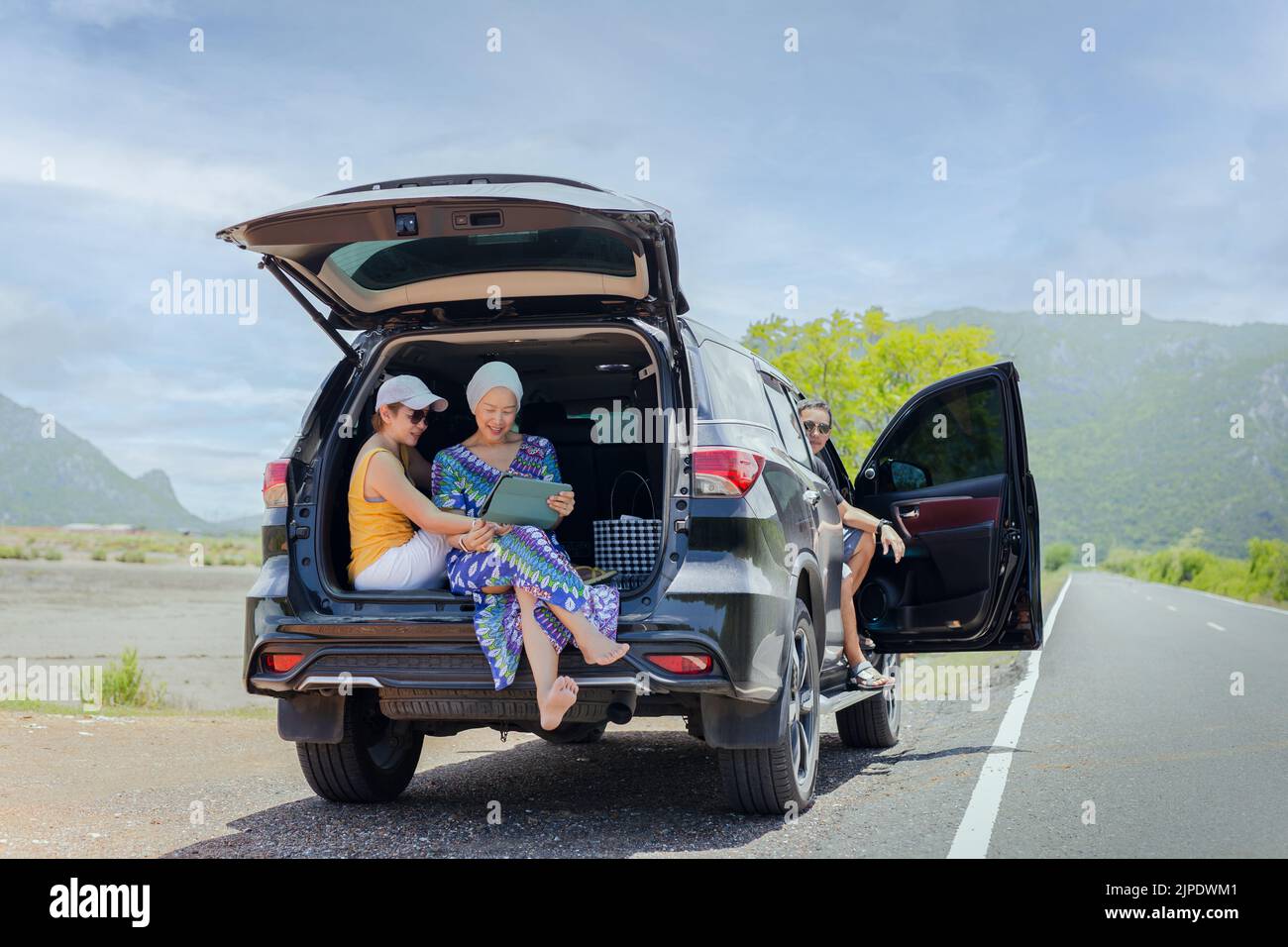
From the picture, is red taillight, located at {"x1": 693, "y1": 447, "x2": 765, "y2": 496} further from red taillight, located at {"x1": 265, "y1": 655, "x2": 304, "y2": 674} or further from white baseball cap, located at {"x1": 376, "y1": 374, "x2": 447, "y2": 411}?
red taillight, located at {"x1": 265, "y1": 655, "x2": 304, "y2": 674}

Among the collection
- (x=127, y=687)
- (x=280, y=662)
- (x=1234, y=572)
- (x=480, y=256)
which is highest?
(x=480, y=256)

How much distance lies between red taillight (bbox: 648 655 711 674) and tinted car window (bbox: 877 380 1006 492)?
3296 mm

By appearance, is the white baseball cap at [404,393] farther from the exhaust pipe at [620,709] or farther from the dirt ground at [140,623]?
the dirt ground at [140,623]

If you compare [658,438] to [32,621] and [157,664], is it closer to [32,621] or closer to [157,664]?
[157,664]

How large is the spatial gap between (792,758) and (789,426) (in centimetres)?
201

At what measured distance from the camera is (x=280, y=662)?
199 inches

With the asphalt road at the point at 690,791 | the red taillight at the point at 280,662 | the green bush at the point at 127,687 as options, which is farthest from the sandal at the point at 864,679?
the green bush at the point at 127,687

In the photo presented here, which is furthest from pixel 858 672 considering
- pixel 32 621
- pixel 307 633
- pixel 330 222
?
pixel 32 621

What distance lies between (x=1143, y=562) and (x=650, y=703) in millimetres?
81062

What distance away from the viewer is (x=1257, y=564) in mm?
38031

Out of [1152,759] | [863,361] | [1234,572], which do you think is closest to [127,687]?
[1152,759]

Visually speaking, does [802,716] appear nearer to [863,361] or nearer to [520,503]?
[520,503]

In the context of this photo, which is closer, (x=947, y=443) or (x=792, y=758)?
(x=792, y=758)

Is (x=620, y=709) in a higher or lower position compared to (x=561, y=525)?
lower
